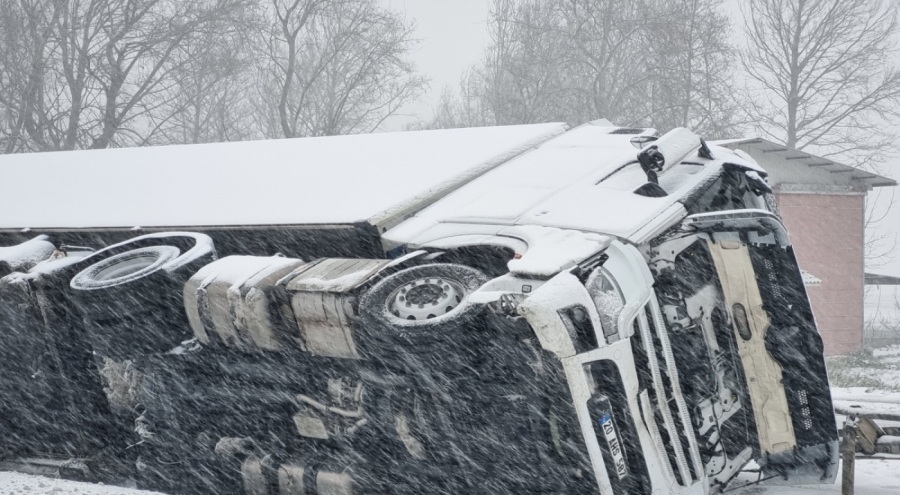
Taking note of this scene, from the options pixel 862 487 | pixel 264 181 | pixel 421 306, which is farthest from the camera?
pixel 264 181

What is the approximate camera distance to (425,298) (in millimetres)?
4441

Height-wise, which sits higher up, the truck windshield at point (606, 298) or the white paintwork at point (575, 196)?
the white paintwork at point (575, 196)

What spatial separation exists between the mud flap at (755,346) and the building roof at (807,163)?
1157cm

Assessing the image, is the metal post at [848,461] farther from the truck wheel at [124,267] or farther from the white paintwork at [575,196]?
the truck wheel at [124,267]

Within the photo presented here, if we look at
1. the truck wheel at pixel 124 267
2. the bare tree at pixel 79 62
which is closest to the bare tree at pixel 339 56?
the bare tree at pixel 79 62

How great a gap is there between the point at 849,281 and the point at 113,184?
→ 17.0 meters

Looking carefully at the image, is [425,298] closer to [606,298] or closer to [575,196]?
[606,298]

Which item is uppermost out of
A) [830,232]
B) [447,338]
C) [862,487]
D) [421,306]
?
[421,306]

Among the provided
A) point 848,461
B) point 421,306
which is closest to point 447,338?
point 421,306

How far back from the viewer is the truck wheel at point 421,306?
4188 millimetres

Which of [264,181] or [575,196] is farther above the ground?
[264,181]

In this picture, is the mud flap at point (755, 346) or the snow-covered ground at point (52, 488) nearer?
the snow-covered ground at point (52, 488)

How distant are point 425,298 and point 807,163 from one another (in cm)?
1591

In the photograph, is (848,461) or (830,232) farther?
(830,232)
